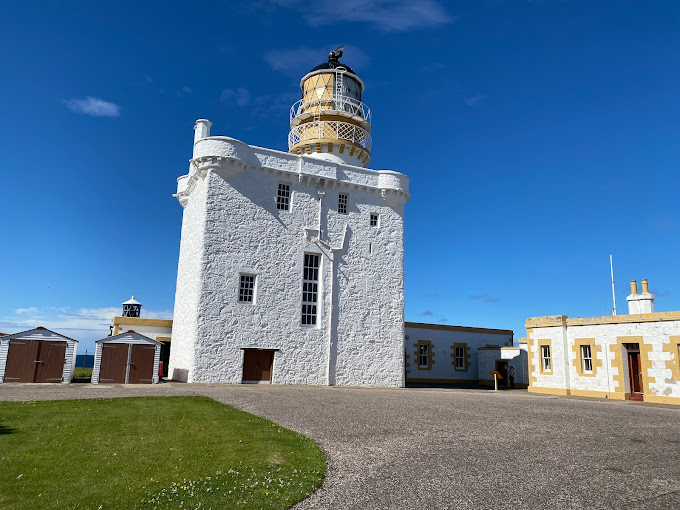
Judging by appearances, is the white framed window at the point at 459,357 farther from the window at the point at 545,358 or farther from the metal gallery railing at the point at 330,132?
the metal gallery railing at the point at 330,132

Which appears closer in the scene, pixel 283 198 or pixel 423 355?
pixel 283 198

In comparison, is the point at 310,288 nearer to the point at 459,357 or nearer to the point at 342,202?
the point at 342,202

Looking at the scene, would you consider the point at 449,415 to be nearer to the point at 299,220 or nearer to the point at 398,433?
the point at 398,433

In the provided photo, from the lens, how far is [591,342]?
20.6 metres

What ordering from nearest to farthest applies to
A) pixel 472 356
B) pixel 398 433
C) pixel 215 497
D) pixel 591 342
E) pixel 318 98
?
pixel 215 497, pixel 398 433, pixel 591 342, pixel 318 98, pixel 472 356

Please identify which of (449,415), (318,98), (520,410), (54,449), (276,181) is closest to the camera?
(54,449)

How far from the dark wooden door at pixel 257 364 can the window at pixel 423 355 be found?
461 inches

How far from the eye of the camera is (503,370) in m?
30.2

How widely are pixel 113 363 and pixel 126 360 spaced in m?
0.48

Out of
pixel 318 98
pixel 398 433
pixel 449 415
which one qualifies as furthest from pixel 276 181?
pixel 398 433

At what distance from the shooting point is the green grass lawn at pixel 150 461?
5379 mm

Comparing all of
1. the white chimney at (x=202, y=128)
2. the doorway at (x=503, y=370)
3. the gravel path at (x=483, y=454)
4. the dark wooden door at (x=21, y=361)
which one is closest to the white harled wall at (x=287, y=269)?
the white chimney at (x=202, y=128)

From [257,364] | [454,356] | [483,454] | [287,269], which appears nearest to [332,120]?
[287,269]

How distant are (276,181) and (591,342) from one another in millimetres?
16046
